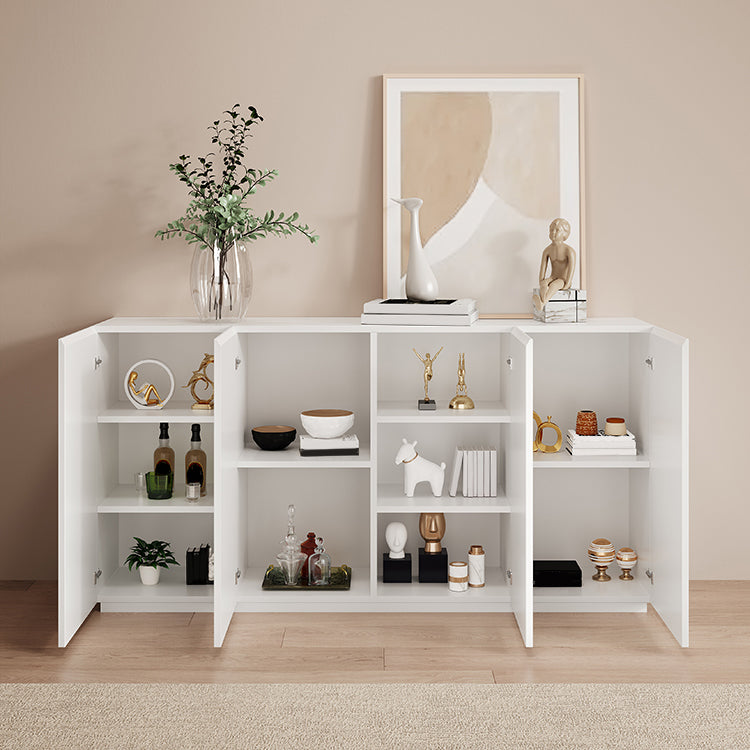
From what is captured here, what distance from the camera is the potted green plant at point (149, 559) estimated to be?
3.16m

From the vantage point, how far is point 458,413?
3.07m

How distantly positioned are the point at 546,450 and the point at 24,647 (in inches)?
69.1

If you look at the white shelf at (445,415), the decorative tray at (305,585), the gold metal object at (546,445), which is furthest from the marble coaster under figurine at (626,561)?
the decorative tray at (305,585)

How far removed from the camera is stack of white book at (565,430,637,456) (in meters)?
3.05

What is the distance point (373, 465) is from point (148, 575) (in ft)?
2.85

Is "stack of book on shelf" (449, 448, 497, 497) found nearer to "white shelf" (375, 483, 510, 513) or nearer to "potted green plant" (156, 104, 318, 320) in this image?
"white shelf" (375, 483, 510, 513)

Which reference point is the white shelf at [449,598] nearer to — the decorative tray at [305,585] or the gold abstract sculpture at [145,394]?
the decorative tray at [305,585]

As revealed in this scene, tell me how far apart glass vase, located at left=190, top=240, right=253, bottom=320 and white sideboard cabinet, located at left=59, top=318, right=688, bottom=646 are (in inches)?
2.9

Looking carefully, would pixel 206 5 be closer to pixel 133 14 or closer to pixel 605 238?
pixel 133 14

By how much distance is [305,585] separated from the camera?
311 cm

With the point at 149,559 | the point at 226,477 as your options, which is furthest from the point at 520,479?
the point at 149,559

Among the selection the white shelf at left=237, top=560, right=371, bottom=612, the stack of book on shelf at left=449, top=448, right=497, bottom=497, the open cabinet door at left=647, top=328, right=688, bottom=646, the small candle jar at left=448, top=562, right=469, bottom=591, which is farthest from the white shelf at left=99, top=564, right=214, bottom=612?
the open cabinet door at left=647, top=328, right=688, bottom=646

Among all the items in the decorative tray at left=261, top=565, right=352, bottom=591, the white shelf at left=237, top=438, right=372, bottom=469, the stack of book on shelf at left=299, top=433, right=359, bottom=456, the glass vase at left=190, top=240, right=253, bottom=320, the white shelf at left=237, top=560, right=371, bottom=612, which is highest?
the glass vase at left=190, top=240, right=253, bottom=320

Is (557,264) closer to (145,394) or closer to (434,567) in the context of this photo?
(434,567)
